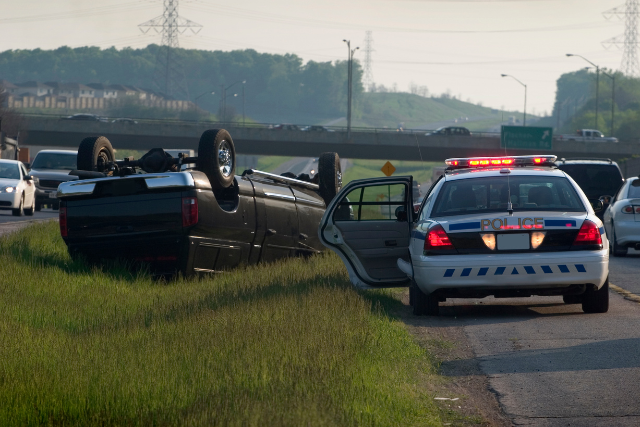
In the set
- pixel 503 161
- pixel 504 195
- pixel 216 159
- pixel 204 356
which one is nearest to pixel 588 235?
pixel 504 195

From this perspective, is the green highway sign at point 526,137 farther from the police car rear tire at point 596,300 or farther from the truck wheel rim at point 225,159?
the police car rear tire at point 596,300

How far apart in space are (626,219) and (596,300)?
8459 millimetres

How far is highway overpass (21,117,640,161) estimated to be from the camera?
7938 cm

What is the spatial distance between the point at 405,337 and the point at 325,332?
3.31 feet

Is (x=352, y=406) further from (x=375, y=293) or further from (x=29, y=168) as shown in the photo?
(x=29, y=168)

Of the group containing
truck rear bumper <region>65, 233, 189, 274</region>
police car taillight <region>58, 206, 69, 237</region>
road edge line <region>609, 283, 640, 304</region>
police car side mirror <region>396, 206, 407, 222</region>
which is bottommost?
road edge line <region>609, 283, 640, 304</region>

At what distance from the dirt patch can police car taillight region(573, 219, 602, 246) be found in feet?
4.54

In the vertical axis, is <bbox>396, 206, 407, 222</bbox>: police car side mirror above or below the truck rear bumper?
above

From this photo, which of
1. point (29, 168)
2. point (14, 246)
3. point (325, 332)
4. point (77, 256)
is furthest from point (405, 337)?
point (29, 168)

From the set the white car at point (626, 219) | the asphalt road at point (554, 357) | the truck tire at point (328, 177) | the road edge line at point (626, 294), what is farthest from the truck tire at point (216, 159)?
the white car at point (626, 219)

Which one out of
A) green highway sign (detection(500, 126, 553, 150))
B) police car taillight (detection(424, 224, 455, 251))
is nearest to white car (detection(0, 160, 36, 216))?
police car taillight (detection(424, 224, 455, 251))

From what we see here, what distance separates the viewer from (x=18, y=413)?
16.5 feet

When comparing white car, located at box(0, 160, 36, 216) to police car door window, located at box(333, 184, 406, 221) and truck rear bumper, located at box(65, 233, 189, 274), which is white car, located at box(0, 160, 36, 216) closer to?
police car door window, located at box(333, 184, 406, 221)

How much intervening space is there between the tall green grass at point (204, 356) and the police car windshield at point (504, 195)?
1.26 meters
